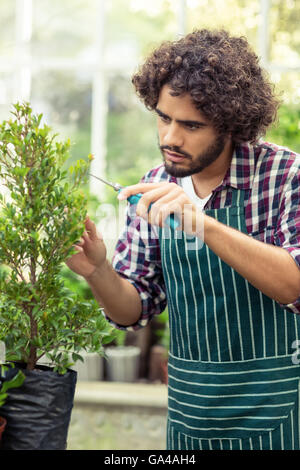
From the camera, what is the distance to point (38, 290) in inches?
45.6

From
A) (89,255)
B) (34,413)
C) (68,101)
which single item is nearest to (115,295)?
(89,255)

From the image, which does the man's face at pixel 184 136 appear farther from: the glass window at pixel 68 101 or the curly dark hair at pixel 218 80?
the glass window at pixel 68 101

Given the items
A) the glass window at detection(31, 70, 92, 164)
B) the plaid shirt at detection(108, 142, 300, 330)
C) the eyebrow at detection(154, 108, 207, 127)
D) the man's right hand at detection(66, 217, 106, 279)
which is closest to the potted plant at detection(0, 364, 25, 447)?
the man's right hand at detection(66, 217, 106, 279)

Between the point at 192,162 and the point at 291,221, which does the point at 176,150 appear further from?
the point at 291,221

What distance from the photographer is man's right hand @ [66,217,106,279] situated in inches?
56.2

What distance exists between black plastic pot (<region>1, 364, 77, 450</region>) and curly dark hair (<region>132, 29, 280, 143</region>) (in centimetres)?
71

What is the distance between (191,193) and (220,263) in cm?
22

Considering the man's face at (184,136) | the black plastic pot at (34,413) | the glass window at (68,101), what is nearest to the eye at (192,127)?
the man's face at (184,136)

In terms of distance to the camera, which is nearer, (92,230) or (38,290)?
(38,290)

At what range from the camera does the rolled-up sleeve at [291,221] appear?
4.41 ft

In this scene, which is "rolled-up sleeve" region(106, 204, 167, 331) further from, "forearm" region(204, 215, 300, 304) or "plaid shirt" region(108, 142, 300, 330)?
"forearm" region(204, 215, 300, 304)
